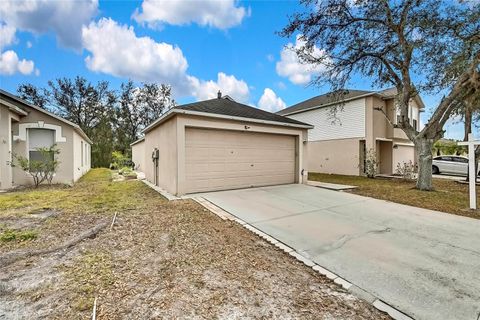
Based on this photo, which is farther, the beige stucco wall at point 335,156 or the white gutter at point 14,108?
the beige stucco wall at point 335,156

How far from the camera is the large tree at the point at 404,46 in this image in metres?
8.44

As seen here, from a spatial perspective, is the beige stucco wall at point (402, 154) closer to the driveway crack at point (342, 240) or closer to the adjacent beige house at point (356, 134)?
the adjacent beige house at point (356, 134)

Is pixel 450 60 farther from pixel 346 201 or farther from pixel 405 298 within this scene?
pixel 405 298

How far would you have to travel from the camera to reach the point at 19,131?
413 inches

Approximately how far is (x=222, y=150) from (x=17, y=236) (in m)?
6.07

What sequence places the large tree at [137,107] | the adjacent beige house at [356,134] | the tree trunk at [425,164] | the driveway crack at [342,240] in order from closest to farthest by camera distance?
the driveway crack at [342,240] → the tree trunk at [425,164] → the adjacent beige house at [356,134] → the large tree at [137,107]

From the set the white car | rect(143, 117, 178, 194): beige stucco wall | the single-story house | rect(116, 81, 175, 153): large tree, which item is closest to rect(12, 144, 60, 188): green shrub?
the single-story house

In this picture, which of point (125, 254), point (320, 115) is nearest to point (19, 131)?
point (125, 254)

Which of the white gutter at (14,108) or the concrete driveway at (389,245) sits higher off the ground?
the white gutter at (14,108)

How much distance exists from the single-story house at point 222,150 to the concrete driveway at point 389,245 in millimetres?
1374

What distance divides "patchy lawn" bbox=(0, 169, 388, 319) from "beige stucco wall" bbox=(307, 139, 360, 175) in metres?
13.3

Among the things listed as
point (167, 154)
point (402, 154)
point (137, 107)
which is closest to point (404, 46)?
point (167, 154)

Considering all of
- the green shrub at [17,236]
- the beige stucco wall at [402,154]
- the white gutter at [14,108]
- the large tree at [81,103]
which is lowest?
the green shrub at [17,236]

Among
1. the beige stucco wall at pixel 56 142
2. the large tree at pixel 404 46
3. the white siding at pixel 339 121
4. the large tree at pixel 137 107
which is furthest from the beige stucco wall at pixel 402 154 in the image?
the large tree at pixel 137 107
